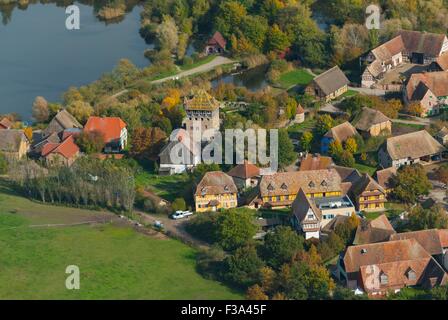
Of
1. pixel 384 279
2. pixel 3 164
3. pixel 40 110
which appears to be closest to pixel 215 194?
pixel 384 279

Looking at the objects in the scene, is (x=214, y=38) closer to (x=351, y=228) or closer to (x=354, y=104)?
(x=354, y=104)

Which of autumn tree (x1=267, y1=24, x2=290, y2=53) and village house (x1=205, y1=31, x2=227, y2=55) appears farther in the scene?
village house (x1=205, y1=31, x2=227, y2=55)

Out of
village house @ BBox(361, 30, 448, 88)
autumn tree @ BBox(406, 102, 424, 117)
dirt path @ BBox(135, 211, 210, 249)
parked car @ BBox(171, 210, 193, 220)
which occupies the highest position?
village house @ BBox(361, 30, 448, 88)

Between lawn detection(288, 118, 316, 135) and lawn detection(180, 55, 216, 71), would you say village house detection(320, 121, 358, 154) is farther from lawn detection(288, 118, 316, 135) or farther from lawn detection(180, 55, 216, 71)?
lawn detection(180, 55, 216, 71)

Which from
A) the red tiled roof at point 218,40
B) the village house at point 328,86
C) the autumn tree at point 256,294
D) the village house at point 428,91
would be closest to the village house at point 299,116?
the village house at point 328,86

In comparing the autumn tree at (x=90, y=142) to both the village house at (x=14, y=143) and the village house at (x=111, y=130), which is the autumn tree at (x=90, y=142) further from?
the village house at (x=14, y=143)

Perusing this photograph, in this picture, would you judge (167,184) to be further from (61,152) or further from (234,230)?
Result: (234,230)

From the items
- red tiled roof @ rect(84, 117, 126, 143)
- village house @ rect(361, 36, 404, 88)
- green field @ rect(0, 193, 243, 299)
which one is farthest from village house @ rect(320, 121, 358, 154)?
green field @ rect(0, 193, 243, 299)
